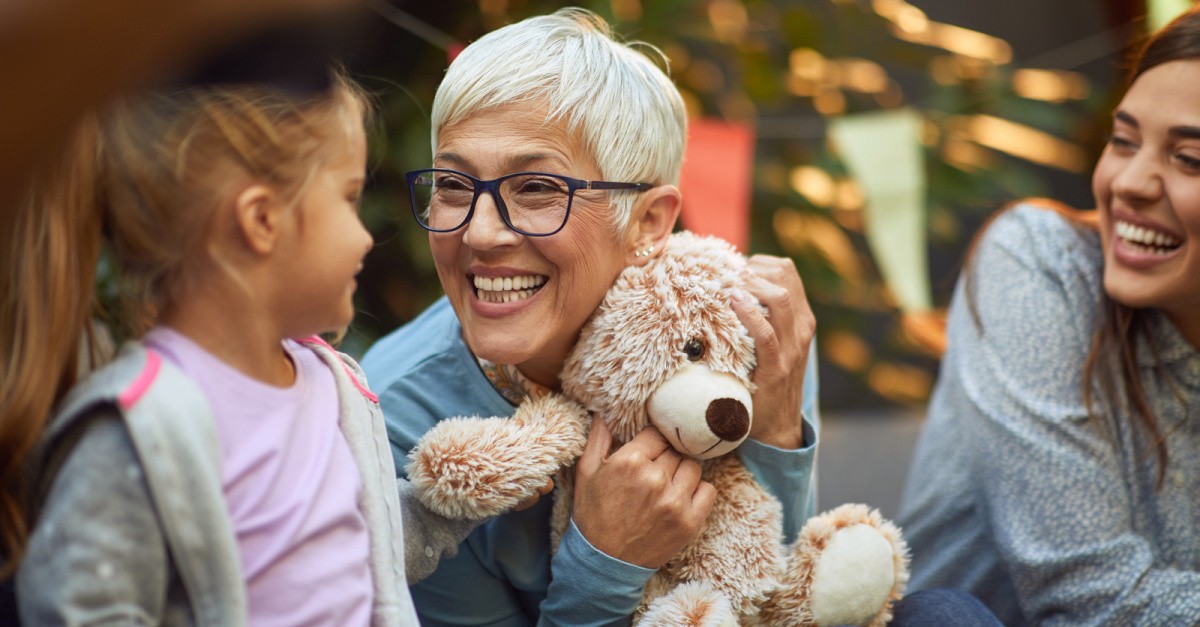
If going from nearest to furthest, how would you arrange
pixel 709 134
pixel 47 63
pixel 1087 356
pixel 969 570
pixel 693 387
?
pixel 47 63 → pixel 693 387 → pixel 1087 356 → pixel 969 570 → pixel 709 134

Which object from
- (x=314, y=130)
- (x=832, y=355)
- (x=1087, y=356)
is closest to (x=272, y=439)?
(x=314, y=130)

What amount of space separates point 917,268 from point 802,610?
1.43 metres

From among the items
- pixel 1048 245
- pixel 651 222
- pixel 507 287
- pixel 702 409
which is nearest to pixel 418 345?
pixel 507 287

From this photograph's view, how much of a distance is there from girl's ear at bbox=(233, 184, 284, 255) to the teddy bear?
1.09 ft

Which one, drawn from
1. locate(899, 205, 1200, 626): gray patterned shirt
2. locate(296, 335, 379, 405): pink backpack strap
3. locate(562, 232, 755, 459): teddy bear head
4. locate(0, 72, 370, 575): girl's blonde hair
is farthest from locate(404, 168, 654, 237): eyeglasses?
locate(899, 205, 1200, 626): gray patterned shirt

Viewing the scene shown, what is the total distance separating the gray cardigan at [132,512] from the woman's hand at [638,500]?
1.48 feet

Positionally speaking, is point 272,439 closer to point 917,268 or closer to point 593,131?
point 593,131

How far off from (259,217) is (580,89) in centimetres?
48

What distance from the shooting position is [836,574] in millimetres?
1213

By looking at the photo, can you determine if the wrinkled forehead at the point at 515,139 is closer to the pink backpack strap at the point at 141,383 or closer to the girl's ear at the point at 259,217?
the girl's ear at the point at 259,217

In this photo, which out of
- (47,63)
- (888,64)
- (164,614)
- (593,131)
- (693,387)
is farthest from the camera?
(888,64)

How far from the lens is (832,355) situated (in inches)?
138

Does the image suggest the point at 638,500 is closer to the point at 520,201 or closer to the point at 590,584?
the point at 590,584

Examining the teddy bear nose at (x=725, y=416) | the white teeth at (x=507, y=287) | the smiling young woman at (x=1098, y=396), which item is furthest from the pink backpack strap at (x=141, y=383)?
the smiling young woman at (x=1098, y=396)
